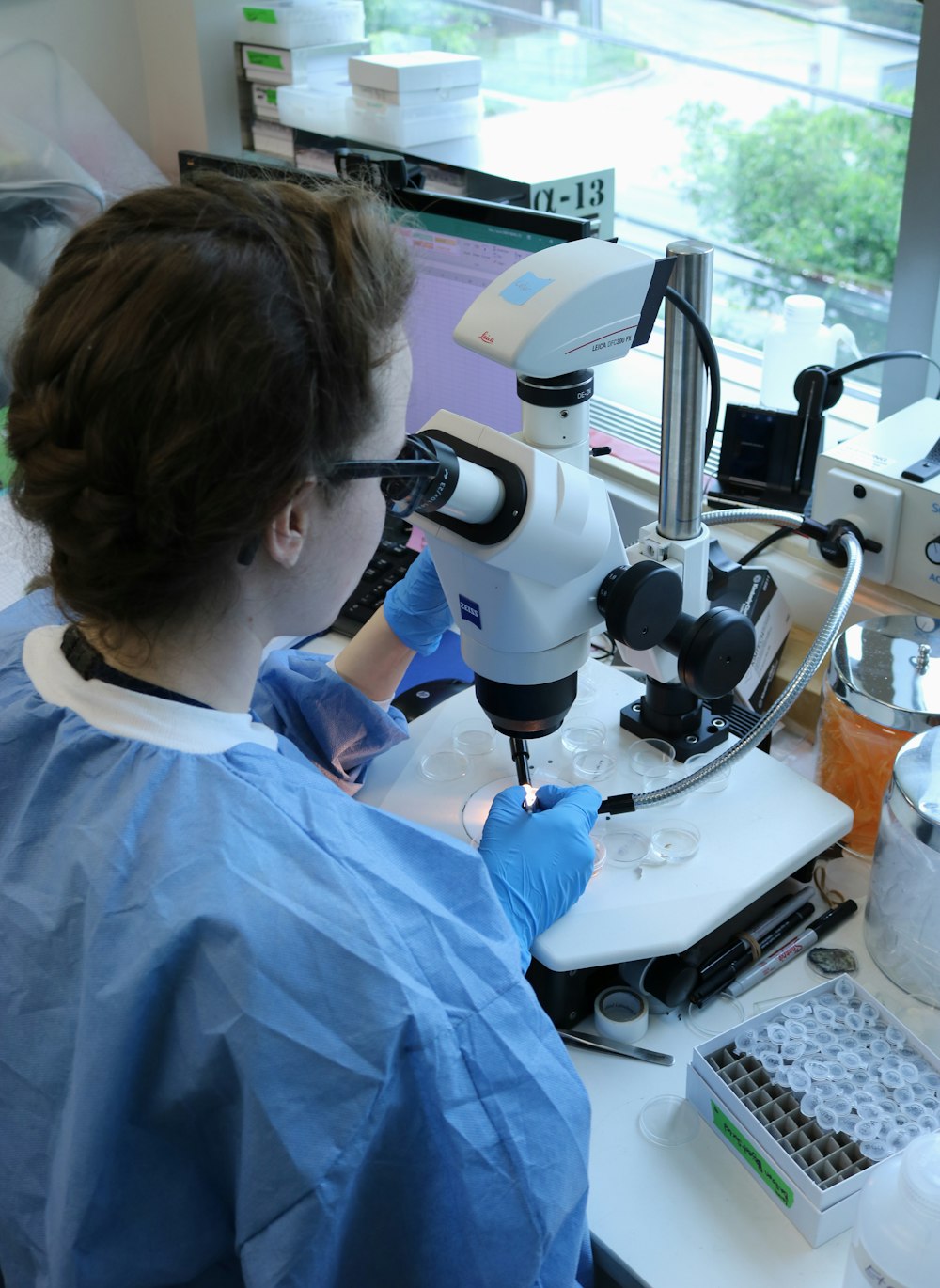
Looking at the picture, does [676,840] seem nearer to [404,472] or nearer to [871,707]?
[871,707]

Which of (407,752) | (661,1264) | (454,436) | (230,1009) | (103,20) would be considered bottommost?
(661,1264)

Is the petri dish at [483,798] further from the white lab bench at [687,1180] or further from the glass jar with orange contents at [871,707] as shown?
the glass jar with orange contents at [871,707]

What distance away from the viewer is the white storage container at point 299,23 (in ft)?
6.79

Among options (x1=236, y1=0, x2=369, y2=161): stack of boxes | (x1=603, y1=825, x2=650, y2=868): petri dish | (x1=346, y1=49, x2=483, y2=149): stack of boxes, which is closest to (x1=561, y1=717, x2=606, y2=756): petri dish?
(x1=603, y1=825, x2=650, y2=868): petri dish

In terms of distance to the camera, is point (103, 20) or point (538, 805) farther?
point (103, 20)

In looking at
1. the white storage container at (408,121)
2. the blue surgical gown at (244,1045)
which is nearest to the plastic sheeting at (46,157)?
the white storage container at (408,121)

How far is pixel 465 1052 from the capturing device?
0.73m

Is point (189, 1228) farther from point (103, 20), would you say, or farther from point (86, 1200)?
point (103, 20)

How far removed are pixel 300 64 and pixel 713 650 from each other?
1.64 m

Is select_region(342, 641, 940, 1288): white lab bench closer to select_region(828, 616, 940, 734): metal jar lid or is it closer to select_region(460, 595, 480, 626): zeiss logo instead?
select_region(828, 616, 940, 734): metal jar lid

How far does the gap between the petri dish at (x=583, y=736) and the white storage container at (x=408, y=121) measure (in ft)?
3.95

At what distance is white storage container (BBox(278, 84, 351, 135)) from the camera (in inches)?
78.3

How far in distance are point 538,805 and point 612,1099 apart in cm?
26

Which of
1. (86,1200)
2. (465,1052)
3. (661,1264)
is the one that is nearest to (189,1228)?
(86,1200)
